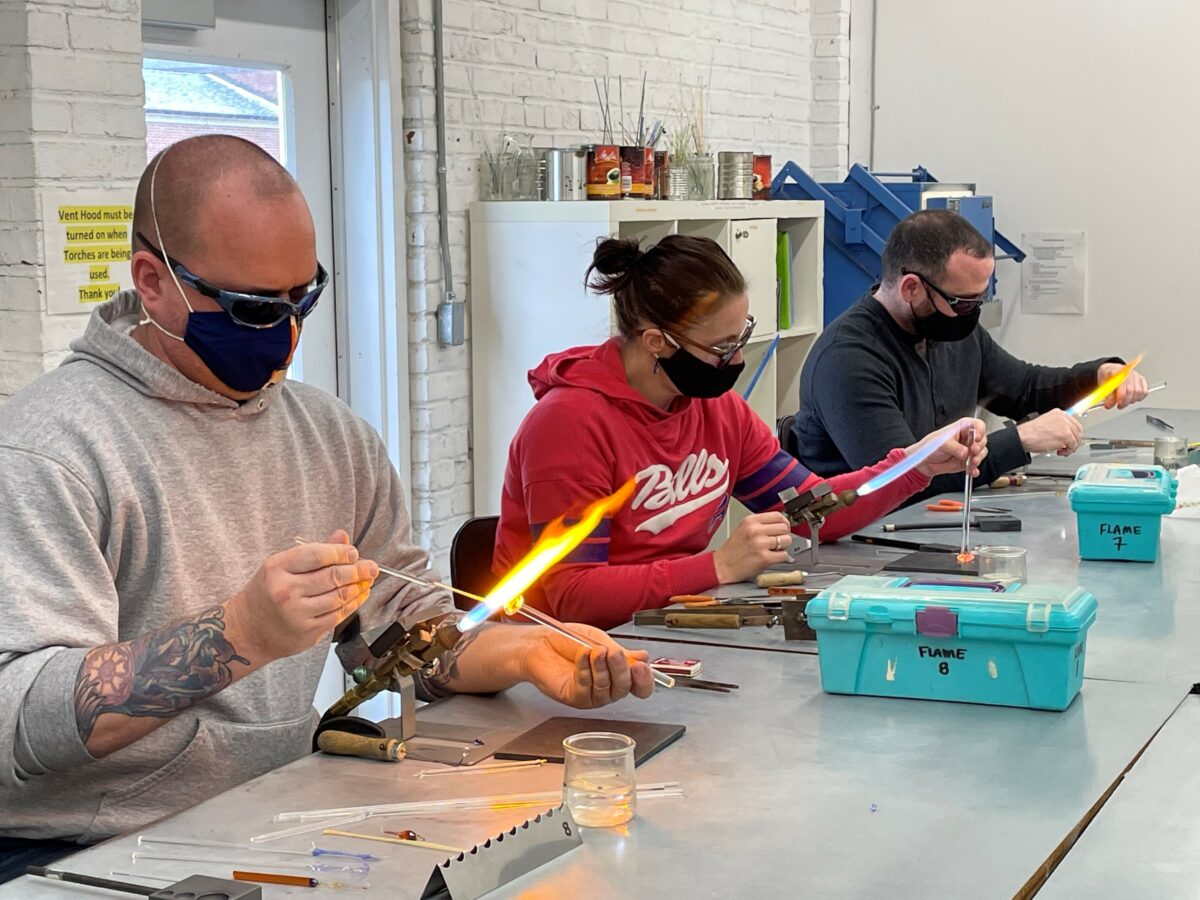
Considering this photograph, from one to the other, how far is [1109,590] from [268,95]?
2.67 m

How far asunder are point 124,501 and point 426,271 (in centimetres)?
249

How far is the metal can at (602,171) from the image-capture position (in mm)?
4359

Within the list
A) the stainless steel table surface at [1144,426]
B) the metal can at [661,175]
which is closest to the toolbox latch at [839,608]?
the stainless steel table surface at [1144,426]

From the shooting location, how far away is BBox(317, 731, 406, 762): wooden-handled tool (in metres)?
1.87

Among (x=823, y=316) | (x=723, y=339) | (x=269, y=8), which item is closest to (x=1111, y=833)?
(x=723, y=339)

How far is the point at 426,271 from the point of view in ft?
14.2

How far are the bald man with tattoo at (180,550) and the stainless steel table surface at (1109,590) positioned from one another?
1.71 ft

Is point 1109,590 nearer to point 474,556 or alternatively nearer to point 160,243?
point 474,556

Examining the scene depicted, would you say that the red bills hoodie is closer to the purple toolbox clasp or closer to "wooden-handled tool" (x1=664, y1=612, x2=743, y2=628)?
"wooden-handled tool" (x1=664, y1=612, x2=743, y2=628)

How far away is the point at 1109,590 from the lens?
2752mm

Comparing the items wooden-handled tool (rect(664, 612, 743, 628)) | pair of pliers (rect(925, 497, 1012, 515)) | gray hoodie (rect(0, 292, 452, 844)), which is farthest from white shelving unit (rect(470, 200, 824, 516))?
gray hoodie (rect(0, 292, 452, 844))

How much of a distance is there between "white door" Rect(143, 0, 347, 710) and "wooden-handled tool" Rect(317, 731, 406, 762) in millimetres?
2099

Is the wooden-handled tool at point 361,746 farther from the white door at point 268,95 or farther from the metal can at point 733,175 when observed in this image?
the metal can at point 733,175

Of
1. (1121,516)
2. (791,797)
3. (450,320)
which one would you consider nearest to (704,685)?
(791,797)
